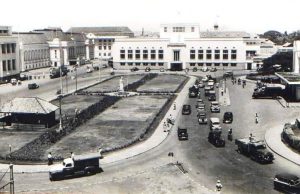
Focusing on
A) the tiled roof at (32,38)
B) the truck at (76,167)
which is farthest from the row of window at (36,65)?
the truck at (76,167)

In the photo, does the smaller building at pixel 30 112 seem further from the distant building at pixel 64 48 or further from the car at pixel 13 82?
the distant building at pixel 64 48

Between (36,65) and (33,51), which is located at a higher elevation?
(33,51)

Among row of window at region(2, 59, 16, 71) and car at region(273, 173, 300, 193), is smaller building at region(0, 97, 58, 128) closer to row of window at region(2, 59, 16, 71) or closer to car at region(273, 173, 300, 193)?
car at region(273, 173, 300, 193)

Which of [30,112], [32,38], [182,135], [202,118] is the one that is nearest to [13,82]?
[32,38]

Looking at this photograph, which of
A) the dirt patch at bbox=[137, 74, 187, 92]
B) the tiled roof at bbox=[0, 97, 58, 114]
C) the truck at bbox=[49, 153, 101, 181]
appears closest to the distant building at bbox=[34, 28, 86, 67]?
the dirt patch at bbox=[137, 74, 187, 92]

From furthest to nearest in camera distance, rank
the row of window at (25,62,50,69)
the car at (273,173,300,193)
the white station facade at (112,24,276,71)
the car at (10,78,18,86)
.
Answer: the row of window at (25,62,50,69), the white station facade at (112,24,276,71), the car at (10,78,18,86), the car at (273,173,300,193)

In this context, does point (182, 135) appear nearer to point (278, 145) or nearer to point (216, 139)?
point (216, 139)

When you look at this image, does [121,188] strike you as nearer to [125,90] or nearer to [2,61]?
[125,90]

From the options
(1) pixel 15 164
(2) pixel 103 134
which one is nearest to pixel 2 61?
(2) pixel 103 134
